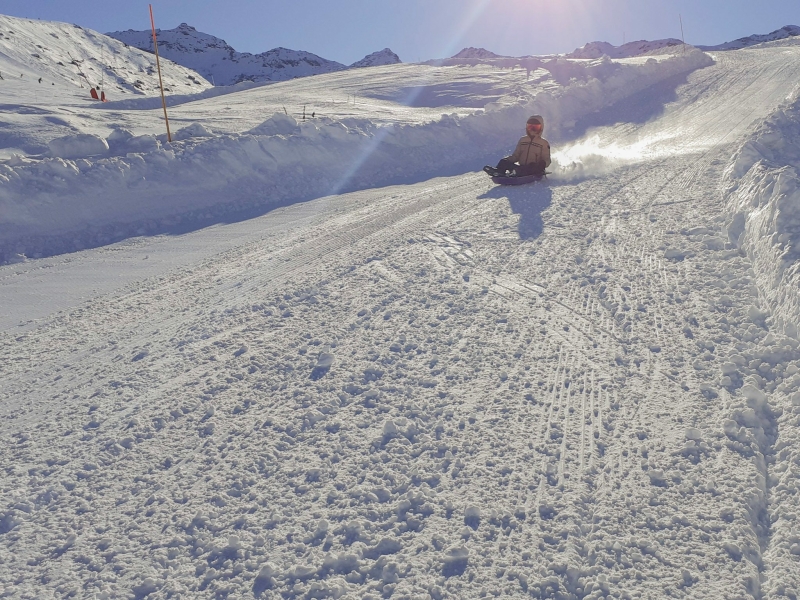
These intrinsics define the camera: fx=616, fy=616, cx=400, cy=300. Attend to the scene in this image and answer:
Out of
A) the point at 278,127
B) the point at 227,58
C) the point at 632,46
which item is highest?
the point at 227,58

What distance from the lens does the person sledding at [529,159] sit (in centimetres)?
1055

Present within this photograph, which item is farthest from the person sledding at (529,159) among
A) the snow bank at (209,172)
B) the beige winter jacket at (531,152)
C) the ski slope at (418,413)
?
the ski slope at (418,413)

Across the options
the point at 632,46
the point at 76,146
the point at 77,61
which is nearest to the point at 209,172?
the point at 76,146

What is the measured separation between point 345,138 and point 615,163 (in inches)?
229

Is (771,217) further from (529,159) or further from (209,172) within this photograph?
(209,172)

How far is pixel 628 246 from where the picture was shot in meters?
7.03

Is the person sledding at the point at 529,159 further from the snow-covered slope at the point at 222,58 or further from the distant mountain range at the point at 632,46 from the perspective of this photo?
the snow-covered slope at the point at 222,58

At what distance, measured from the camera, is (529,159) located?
10648 mm

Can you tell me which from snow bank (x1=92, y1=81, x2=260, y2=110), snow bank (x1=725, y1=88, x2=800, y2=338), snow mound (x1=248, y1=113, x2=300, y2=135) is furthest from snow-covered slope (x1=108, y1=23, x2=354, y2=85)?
snow bank (x1=725, y1=88, x2=800, y2=338)

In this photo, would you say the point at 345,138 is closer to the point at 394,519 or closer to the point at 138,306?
the point at 138,306

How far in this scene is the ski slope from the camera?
3195 millimetres

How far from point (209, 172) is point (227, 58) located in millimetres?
101295

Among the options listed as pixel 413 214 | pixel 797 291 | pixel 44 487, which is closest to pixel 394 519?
pixel 44 487

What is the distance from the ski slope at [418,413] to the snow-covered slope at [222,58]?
8524 centimetres
